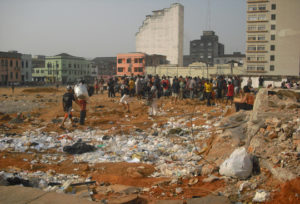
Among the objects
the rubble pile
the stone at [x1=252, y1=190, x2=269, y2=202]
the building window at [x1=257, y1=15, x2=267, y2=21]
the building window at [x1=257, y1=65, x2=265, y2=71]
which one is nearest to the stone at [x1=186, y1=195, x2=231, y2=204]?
the rubble pile

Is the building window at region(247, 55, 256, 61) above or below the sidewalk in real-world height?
above

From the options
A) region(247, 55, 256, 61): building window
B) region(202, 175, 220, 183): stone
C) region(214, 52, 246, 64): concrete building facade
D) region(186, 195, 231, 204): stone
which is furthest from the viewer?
region(214, 52, 246, 64): concrete building facade

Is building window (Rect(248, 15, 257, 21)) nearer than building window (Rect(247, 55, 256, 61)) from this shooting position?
Yes

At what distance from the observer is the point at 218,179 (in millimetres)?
4988

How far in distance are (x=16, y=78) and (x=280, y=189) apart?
2491 inches

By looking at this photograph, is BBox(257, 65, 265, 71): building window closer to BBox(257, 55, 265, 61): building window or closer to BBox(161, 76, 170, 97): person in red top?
BBox(257, 55, 265, 61): building window

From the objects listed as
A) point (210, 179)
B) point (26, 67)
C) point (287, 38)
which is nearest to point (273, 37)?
point (287, 38)

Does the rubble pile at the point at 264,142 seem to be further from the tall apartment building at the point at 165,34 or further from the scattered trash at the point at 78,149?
the tall apartment building at the point at 165,34

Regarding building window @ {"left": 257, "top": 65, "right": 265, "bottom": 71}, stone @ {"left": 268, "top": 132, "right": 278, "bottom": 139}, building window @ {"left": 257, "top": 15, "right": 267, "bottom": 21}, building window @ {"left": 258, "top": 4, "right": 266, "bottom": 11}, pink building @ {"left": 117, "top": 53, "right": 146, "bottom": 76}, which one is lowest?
stone @ {"left": 268, "top": 132, "right": 278, "bottom": 139}

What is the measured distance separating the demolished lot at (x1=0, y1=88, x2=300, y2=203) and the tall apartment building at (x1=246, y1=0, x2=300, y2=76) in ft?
144

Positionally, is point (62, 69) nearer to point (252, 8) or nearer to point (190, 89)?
point (252, 8)

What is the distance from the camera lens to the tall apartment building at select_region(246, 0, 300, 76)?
156ft

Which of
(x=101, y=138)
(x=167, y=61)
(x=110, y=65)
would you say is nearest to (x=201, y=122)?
(x=101, y=138)

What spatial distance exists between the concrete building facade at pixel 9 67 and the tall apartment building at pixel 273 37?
45136mm
